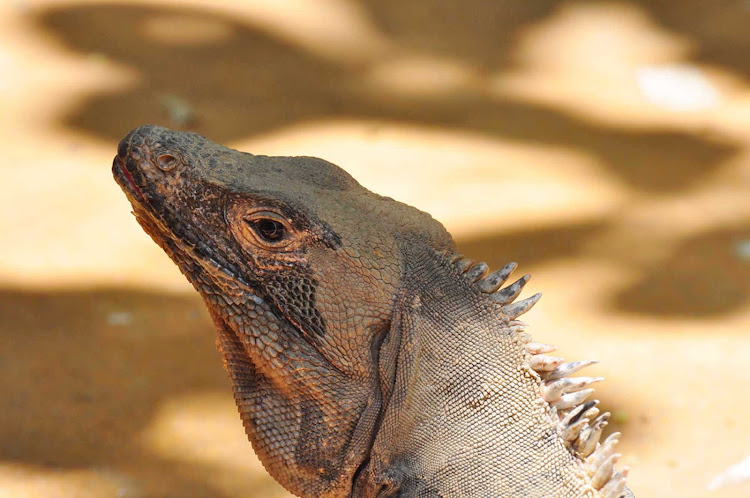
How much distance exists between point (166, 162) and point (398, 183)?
385 cm

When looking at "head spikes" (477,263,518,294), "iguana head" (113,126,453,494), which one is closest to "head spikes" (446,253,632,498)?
"head spikes" (477,263,518,294)

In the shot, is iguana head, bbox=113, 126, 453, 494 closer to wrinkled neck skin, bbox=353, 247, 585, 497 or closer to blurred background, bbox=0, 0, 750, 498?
wrinkled neck skin, bbox=353, 247, 585, 497

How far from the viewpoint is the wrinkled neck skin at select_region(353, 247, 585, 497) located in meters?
2.24

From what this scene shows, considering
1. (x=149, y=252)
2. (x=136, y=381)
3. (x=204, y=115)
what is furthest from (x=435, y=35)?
(x=136, y=381)

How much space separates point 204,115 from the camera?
262 inches

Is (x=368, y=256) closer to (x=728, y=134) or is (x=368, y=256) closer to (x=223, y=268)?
(x=223, y=268)

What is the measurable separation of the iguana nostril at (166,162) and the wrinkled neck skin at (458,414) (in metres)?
0.72

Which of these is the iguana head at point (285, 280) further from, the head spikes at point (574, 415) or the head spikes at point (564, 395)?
the head spikes at point (574, 415)

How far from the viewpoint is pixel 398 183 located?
20.3 feet

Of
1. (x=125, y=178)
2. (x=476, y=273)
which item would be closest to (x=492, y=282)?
(x=476, y=273)

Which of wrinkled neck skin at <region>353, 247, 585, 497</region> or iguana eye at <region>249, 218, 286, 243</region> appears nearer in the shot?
wrinkled neck skin at <region>353, 247, 585, 497</region>

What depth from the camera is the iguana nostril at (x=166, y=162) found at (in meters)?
2.42

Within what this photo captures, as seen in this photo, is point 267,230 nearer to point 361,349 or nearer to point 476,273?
point 361,349

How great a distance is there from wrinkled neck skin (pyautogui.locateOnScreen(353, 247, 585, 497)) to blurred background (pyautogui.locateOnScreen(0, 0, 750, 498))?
1.54 m
